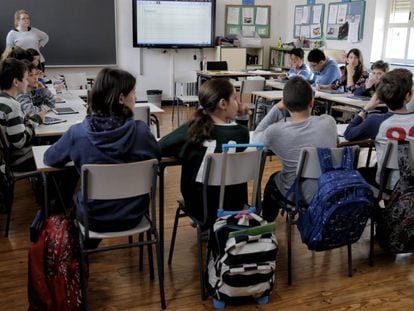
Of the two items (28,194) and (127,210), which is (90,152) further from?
(28,194)

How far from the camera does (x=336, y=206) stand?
223cm

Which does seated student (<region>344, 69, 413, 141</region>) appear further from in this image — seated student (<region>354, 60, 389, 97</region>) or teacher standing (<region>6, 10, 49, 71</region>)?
teacher standing (<region>6, 10, 49, 71</region>)

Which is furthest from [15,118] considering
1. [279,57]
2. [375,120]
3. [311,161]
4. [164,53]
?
[279,57]

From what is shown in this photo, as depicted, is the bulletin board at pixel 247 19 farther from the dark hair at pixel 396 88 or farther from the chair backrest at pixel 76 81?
the dark hair at pixel 396 88

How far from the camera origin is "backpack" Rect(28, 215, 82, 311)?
1.97m

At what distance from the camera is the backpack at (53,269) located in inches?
77.4

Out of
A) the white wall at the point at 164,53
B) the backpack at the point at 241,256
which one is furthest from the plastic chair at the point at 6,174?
the white wall at the point at 164,53

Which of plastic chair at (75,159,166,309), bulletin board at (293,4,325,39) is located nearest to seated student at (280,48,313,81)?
bulletin board at (293,4,325,39)

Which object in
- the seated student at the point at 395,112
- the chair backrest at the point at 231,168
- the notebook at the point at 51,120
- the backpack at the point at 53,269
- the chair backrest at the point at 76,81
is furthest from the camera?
the chair backrest at the point at 76,81

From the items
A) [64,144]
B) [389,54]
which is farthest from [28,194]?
[389,54]

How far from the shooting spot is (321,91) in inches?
206

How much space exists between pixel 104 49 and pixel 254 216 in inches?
248

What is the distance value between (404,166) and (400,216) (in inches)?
11.3

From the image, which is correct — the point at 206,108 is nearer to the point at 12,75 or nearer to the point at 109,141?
the point at 109,141
